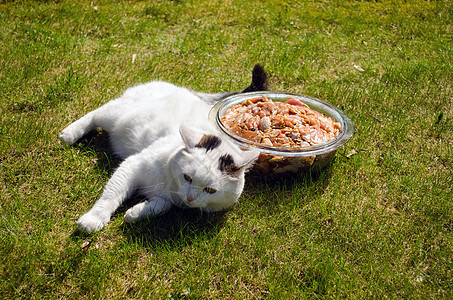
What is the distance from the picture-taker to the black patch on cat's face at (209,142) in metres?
2.46

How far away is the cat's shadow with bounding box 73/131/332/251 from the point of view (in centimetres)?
249

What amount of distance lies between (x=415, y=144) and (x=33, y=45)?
4.89 metres

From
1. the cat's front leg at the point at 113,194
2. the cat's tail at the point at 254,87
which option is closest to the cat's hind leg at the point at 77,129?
the cat's front leg at the point at 113,194

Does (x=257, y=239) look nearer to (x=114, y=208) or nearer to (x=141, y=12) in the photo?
(x=114, y=208)

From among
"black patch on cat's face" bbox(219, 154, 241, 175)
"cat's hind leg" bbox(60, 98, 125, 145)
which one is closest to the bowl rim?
"black patch on cat's face" bbox(219, 154, 241, 175)

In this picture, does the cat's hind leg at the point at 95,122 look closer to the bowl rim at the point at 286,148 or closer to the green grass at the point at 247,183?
the green grass at the point at 247,183

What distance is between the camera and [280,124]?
9.88ft

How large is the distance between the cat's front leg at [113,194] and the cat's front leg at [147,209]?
0.45 feet

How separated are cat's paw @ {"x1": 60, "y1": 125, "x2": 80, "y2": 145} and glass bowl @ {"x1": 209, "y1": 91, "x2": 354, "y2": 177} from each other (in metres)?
1.27

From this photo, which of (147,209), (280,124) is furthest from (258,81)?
(147,209)

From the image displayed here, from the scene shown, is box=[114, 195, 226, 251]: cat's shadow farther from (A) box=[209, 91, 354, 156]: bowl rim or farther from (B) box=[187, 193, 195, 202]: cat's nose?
(A) box=[209, 91, 354, 156]: bowl rim

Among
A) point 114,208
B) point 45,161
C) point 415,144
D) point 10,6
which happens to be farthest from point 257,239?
point 10,6

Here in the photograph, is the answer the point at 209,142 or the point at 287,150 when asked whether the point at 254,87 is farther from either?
the point at 209,142

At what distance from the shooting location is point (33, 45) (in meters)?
4.62
